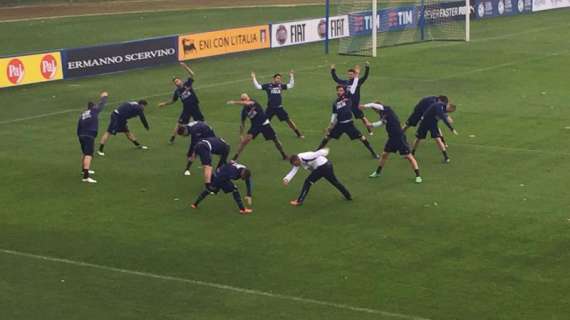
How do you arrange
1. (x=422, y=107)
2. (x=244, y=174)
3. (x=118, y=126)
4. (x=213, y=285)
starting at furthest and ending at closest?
1. (x=118, y=126)
2. (x=422, y=107)
3. (x=244, y=174)
4. (x=213, y=285)

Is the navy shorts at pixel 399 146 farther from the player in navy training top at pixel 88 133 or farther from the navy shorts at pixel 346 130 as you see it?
the player in navy training top at pixel 88 133

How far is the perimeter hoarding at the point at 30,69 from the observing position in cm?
4469

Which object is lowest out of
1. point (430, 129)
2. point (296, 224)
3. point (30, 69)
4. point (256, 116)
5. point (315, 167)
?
point (296, 224)

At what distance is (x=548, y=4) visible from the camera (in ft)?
241

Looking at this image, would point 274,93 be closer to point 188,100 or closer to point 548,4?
point 188,100

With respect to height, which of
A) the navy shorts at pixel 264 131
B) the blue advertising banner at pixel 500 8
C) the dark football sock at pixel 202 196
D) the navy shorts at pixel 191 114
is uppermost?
the blue advertising banner at pixel 500 8

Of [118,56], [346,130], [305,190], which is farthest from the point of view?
[118,56]

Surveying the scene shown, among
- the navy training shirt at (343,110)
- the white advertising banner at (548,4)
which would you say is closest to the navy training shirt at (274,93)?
the navy training shirt at (343,110)

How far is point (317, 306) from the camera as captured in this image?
19.9m

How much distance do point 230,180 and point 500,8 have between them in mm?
47392

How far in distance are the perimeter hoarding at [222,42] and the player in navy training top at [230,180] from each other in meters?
26.9

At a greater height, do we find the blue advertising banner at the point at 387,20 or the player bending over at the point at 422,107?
the blue advertising banner at the point at 387,20

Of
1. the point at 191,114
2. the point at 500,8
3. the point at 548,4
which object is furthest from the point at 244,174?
the point at 548,4

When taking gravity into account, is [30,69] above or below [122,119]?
above
